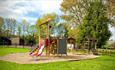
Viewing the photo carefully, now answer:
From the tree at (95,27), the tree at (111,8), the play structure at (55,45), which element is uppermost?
the tree at (111,8)

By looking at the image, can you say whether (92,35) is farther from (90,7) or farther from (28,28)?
(28,28)

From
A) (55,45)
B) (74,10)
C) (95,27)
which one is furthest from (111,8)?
(55,45)

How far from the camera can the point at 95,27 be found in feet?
97.0

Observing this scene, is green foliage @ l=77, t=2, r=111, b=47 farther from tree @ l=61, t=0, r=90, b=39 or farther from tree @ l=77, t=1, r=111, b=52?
tree @ l=61, t=0, r=90, b=39

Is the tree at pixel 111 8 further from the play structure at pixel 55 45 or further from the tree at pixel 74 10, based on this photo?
the play structure at pixel 55 45

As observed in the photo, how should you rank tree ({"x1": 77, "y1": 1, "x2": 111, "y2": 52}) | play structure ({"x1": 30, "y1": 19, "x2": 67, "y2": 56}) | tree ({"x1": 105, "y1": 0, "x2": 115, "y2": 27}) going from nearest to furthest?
1. play structure ({"x1": 30, "y1": 19, "x2": 67, "y2": 56})
2. tree ({"x1": 105, "y1": 0, "x2": 115, "y2": 27})
3. tree ({"x1": 77, "y1": 1, "x2": 111, "y2": 52})

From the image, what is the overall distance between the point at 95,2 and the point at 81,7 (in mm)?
3442

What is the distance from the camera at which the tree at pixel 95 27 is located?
29.2 metres

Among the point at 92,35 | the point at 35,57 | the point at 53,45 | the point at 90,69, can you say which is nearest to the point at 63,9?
the point at 92,35

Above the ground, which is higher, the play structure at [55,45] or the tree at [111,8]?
the tree at [111,8]

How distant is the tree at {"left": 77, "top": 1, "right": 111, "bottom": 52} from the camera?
29203 mm

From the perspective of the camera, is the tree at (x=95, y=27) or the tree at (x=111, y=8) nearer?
the tree at (x=111, y=8)

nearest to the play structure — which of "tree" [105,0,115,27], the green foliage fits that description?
"tree" [105,0,115,27]

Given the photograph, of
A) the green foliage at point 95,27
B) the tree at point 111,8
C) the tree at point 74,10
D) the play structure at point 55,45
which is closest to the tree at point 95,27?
the green foliage at point 95,27
